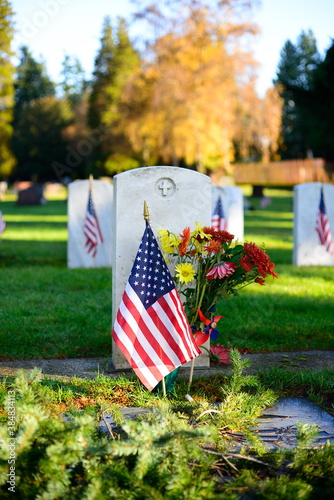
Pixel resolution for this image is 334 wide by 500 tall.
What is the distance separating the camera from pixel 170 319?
3977 millimetres

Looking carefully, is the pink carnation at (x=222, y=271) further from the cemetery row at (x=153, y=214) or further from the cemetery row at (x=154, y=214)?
the cemetery row at (x=153, y=214)

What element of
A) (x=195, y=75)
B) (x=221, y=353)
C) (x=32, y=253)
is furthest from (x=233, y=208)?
(x=195, y=75)

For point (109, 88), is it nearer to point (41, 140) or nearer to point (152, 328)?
point (41, 140)

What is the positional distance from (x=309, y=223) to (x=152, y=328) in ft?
24.6

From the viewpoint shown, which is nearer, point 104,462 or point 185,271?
point 104,462

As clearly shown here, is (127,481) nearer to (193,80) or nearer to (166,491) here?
(166,491)

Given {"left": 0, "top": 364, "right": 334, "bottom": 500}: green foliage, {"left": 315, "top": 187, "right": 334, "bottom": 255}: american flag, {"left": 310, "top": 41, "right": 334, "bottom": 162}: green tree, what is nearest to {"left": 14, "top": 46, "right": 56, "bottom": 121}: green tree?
{"left": 310, "top": 41, "right": 334, "bottom": 162}: green tree

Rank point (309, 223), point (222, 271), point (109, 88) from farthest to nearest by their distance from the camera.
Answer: point (109, 88) → point (309, 223) → point (222, 271)

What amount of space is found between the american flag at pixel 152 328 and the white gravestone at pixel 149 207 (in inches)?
23.2

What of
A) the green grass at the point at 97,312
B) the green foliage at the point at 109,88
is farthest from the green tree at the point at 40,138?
the green grass at the point at 97,312

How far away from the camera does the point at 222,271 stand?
412cm

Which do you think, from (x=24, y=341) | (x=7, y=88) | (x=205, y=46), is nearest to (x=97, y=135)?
(x=205, y=46)

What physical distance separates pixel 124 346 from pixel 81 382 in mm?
594

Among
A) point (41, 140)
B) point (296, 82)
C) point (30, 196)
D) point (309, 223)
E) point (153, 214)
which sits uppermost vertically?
point (296, 82)
